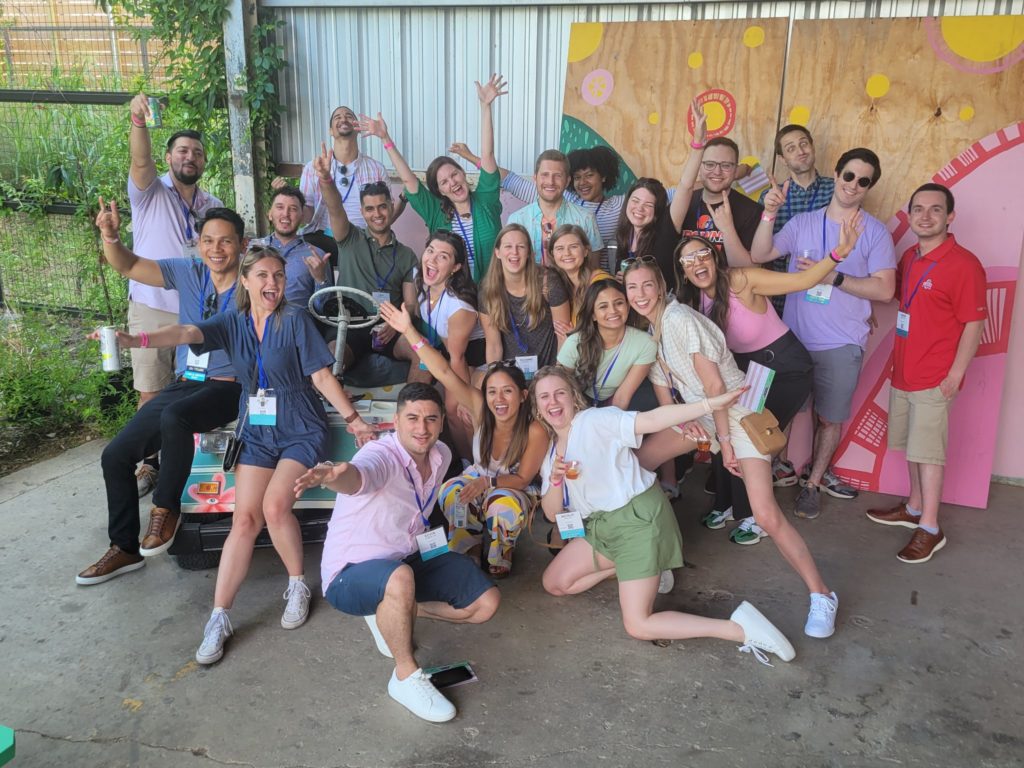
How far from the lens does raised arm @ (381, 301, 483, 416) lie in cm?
369

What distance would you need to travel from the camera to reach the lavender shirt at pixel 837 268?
4266 mm

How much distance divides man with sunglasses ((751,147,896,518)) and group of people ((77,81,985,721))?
1cm

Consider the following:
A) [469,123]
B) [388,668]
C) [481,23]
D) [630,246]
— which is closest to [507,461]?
[388,668]

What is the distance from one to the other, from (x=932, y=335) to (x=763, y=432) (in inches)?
51.0

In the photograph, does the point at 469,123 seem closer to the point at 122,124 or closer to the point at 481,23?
the point at 481,23

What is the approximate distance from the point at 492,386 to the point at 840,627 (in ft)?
5.91

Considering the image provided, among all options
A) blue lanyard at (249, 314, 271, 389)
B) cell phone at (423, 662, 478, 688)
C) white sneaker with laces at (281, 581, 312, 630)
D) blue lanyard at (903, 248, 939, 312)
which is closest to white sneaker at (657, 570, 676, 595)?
cell phone at (423, 662, 478, 688)

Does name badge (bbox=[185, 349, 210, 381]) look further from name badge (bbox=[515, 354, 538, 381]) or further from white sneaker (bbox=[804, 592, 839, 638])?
white sneaker (bbox=[804, 592, 839, 638])

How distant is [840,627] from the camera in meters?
3.45

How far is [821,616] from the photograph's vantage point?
337 centimetres

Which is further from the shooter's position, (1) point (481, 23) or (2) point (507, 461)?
(1) point (481, 23)

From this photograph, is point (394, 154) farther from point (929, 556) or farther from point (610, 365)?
point (929, 556)

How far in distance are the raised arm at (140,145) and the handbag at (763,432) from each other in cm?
348

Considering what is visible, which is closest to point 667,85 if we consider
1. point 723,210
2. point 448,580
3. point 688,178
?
point 688,178
